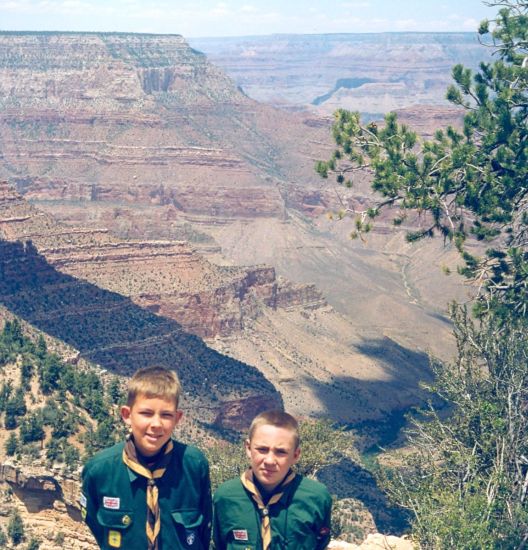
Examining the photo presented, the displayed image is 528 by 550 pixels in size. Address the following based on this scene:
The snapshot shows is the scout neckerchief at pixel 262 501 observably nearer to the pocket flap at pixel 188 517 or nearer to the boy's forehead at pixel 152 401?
the pocket flap at pixel 188 517

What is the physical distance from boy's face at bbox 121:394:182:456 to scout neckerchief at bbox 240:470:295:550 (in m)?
1.26

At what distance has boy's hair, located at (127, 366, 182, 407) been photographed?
12398 millimetres

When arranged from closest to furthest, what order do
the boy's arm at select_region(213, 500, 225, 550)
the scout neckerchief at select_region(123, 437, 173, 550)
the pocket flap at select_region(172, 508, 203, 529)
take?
the scout neckerchief at select_region(123, 437, 173, 550), the pocket flap at select_region(172, 508, 203, 529), the boy's arm at select_region(213, 500, 225, 550)

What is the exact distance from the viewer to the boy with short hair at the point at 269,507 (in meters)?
12.8

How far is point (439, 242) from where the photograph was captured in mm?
153250

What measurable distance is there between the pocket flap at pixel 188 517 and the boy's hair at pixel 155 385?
55.0 inches

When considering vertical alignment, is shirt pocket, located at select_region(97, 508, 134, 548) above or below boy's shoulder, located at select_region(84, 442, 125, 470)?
below

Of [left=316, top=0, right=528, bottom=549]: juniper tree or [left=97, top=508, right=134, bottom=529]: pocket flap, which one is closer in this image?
[left=97, top=508, right=134, bottom=529]: pocket flap

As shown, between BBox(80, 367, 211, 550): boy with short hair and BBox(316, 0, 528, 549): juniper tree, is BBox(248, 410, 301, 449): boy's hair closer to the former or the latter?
BBox(80, 367, 211, 550): boy with short hair

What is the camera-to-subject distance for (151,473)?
12602mm

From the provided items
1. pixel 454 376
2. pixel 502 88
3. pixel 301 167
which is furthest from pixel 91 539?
pixel 301 167

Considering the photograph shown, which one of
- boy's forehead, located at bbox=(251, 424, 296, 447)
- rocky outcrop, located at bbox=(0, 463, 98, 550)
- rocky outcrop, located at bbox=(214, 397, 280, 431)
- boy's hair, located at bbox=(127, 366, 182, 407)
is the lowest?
rocky outcrop, located at bbox=(214, 397, 280, 431)

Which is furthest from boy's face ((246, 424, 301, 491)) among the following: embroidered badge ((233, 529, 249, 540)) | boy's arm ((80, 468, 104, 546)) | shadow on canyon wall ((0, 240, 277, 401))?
shadow on canyon wall ((0, 240, 277, 401))

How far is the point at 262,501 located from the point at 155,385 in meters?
2.09
